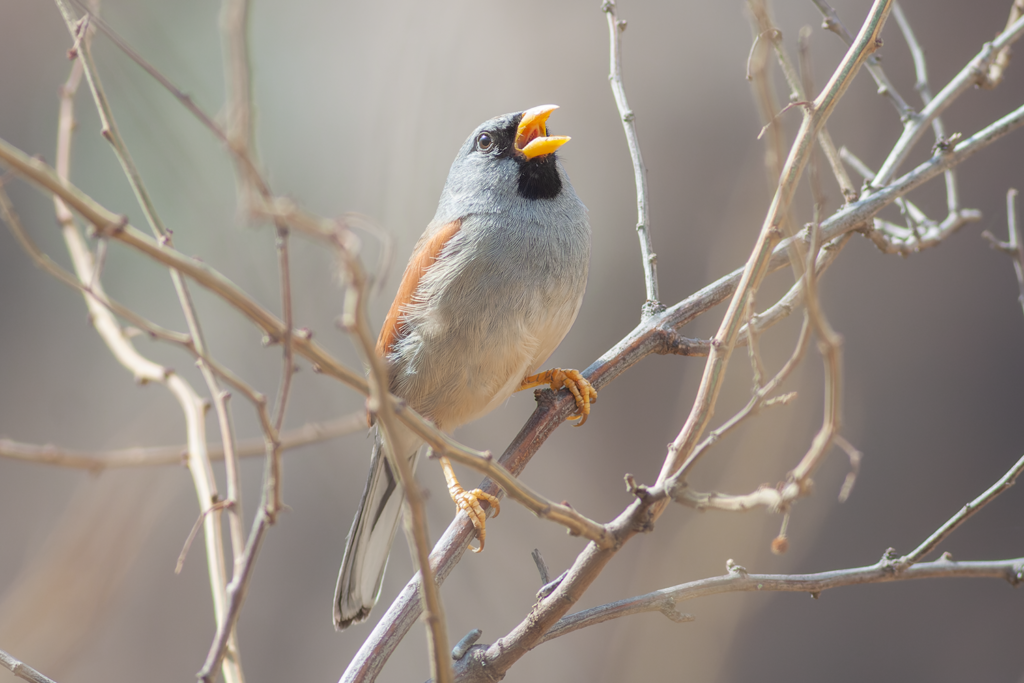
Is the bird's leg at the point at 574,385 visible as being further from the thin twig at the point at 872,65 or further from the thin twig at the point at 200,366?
the thin twig at the point at 872,65

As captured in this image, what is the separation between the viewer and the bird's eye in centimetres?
318

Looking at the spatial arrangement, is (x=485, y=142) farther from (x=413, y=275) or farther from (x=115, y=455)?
(x=115, y=455)

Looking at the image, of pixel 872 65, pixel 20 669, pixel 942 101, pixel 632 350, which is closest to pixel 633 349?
pixel 632 350

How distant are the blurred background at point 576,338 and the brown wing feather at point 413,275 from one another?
1.53 m

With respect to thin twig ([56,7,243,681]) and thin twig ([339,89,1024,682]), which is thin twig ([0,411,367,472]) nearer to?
thin twig ([56,7,243,681])

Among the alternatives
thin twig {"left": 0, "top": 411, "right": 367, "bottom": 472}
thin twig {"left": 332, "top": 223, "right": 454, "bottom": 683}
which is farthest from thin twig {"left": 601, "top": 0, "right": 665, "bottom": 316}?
thin twig {"left": 332, "top": 223, "right": 454, "bottom": 683}

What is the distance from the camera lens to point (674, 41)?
4961 millimetres

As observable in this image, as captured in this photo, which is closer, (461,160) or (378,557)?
(378,557)

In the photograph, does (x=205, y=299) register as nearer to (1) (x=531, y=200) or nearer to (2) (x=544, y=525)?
(2) (x=544, y=525)

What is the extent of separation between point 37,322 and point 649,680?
15.3ft

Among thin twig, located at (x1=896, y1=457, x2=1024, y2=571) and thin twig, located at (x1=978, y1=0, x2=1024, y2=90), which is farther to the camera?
thin twig, located at (x1=978, y1=0, x2=1024, y2=90)

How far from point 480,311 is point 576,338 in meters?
2.47

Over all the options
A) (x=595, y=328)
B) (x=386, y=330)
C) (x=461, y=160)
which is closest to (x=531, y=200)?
(x=461, y=160)

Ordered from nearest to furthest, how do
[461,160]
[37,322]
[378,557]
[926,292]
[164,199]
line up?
[378,557]
[461,160]
[926,292]
[164,199]
[37,322]
